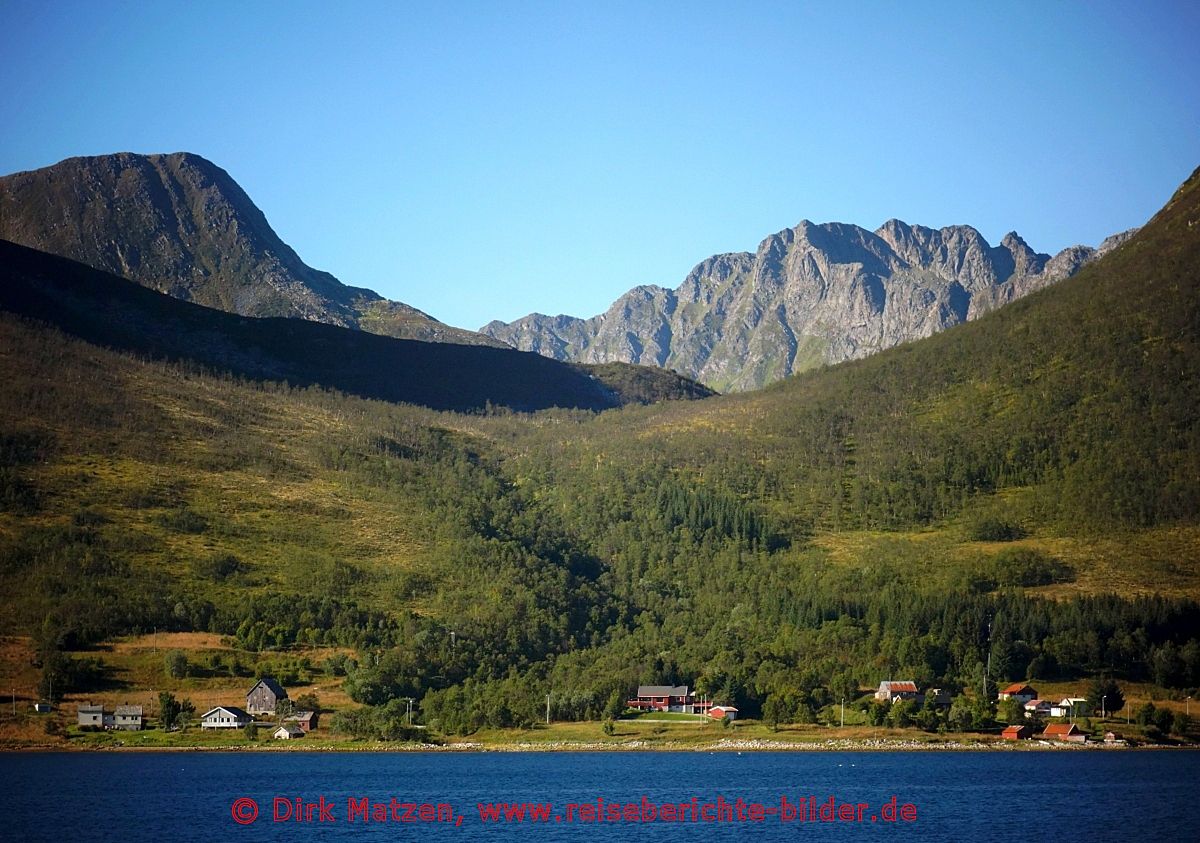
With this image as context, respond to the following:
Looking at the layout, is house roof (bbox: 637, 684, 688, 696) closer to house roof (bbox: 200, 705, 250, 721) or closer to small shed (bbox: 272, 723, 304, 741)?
small shed (bbox: 272, 723, 304, 741)

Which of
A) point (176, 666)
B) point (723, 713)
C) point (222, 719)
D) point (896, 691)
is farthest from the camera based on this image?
point (723, 713)

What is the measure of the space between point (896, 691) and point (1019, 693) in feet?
51.4

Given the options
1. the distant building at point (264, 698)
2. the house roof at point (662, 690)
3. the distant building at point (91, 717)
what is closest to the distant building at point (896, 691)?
the house roof at point (662, 690)

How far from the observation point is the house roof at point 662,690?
178375 mm

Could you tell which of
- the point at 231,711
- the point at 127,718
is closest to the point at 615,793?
the point at 231,711

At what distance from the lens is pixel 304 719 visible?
520ft

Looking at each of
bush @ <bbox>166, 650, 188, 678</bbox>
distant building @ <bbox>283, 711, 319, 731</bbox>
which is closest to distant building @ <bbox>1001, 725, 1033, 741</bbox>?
distant building @ <bbox>283, 711, 319, 731</bbox>

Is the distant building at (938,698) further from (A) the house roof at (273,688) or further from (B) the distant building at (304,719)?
(A) the house roof at (273,688)

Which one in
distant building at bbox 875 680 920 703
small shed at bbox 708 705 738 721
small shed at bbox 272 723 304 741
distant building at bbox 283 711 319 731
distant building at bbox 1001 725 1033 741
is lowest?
small shed at bbox 272 723 304 741

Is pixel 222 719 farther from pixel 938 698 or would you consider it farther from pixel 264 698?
pixel 938 698

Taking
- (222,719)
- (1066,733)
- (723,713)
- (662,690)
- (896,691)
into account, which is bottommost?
(222,719)

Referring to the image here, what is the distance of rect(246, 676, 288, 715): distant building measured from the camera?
161 meters

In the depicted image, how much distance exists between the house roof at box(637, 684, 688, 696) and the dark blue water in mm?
19803

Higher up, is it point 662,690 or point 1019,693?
point 1019,693
